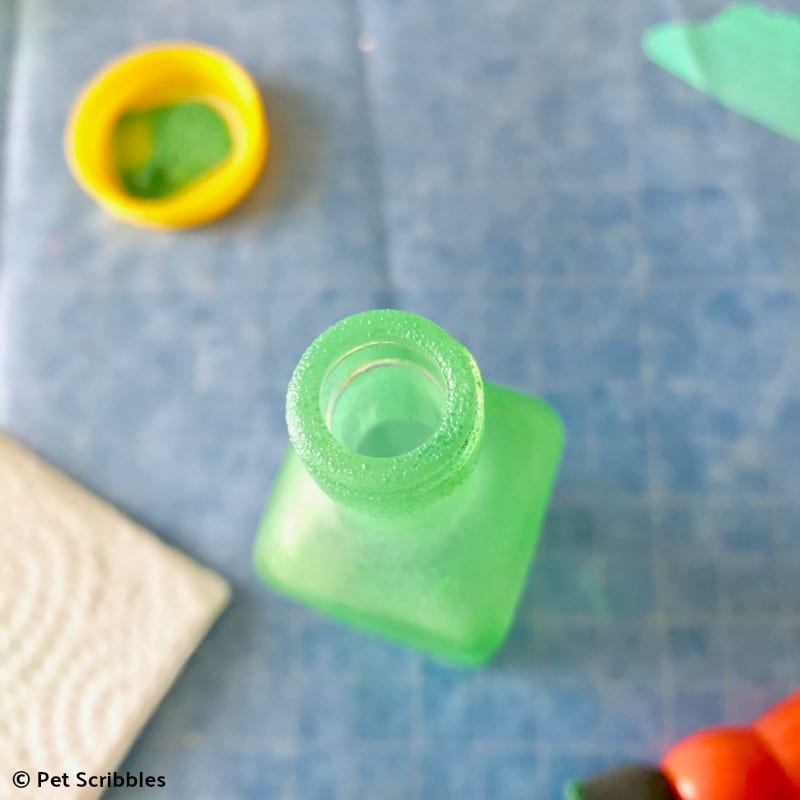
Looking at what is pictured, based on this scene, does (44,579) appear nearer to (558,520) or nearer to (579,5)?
(558,520)

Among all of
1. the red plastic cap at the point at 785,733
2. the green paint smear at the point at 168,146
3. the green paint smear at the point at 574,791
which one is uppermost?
the green paint smear at the point at 168,146

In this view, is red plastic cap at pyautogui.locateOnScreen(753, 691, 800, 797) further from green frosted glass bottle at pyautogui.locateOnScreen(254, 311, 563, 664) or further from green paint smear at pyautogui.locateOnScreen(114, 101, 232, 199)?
green paint smear at pyautogui.locateOnScreen(114, 101, 232, 199)

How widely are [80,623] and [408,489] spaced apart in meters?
0.25

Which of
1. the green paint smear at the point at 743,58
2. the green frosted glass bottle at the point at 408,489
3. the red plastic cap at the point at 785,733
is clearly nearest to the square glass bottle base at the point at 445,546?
the green frosted glass bottle at the point at 408,489

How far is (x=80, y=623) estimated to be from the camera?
1.52 feet

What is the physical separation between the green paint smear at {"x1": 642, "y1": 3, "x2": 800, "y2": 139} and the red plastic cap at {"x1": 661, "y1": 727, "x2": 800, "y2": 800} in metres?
0.34

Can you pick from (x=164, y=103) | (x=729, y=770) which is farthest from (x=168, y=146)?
(x=729, y=770)

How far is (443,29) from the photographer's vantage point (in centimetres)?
56

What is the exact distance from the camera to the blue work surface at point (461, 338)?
0.45 meters

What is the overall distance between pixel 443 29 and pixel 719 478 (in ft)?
1.03

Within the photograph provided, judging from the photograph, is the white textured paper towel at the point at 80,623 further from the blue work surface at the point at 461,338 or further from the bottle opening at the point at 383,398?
the bottle opening at the point at 383,398

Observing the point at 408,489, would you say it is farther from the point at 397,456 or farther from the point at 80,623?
the point at 80,623

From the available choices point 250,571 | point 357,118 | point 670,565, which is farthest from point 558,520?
point 357,118

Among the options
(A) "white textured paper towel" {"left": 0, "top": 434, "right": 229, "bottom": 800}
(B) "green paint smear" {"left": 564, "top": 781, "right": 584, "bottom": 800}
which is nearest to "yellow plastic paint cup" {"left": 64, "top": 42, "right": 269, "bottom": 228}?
(A) "white textured paper towel" {"left": 0, "top": 434, "right": 229, "bottom": 800}
